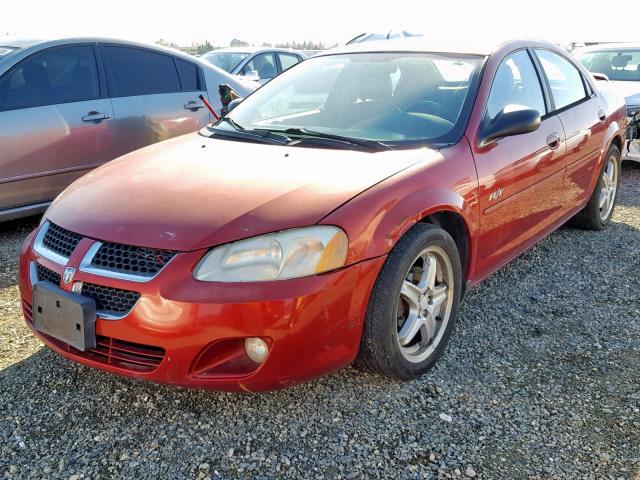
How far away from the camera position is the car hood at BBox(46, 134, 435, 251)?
2.22m

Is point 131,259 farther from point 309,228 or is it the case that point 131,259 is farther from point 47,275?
point 309,228

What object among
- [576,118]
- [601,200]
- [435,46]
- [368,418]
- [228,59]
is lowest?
[368,418]

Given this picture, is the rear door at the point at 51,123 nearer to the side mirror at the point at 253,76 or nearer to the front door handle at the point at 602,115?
the side mirror at the point at 253,76

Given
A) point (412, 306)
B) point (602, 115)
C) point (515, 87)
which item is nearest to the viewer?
point (412, 306)

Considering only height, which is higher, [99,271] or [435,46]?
[435,46]

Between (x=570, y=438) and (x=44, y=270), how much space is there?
83.1 inches

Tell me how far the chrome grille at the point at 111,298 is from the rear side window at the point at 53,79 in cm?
269

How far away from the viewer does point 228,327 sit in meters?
2.11

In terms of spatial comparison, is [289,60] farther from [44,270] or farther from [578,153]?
[44,270]

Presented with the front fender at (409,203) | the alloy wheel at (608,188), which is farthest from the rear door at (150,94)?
the alloy wheel at (608,188)

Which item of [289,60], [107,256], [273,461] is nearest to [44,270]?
[107,256]

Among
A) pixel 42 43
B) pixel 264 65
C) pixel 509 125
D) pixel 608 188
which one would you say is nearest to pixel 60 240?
pixel 509 125

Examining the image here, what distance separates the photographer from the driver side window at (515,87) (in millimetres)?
3221

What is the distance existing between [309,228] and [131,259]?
2.10ft
